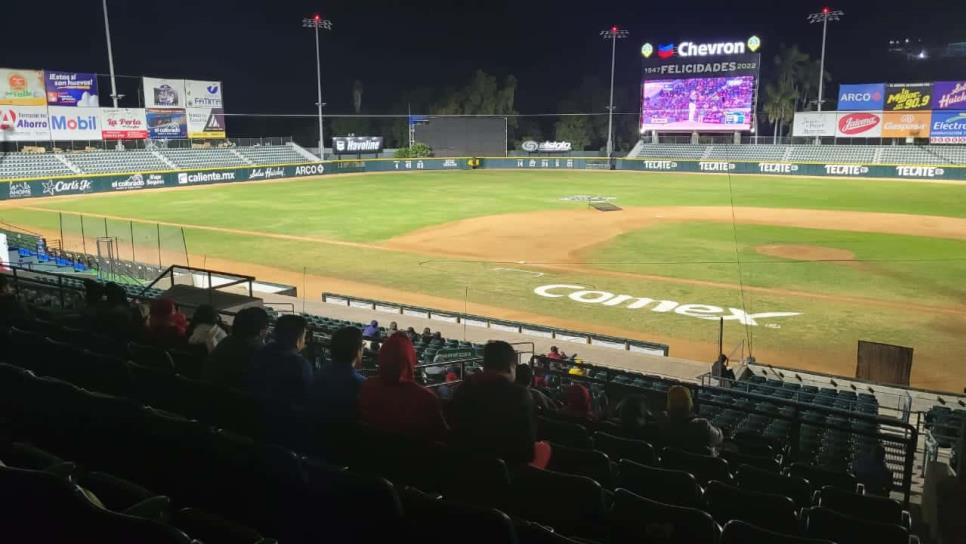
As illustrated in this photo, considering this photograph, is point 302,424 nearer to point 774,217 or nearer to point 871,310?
point 871,310

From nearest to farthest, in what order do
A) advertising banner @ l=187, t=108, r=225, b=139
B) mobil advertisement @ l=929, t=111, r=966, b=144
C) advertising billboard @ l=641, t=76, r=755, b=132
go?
mobil advertisement @ l=929, t=111, r=966, b=144
advertising banner @ l=187, t=108, r=225, b=139
advertising billboard @ l=641, t=76, r=755, b=132

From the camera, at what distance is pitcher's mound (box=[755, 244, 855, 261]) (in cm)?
2862

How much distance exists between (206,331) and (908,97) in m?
77.1

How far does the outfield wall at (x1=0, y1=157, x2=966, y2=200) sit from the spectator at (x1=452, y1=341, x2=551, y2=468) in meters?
42.4

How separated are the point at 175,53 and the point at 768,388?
87872 millimetres

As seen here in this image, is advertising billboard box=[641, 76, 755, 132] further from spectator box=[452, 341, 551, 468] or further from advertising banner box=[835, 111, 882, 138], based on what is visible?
spectator box=[452, 341, 551, 468]

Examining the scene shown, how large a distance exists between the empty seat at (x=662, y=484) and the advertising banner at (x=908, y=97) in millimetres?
76791

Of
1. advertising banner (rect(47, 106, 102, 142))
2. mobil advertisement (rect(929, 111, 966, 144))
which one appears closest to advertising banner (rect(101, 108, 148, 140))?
advertising banner (rect(47, 106, 102, 142))

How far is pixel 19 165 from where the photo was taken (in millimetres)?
52312

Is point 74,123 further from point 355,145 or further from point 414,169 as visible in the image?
point 414,169

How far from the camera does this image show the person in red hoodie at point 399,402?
179 inches

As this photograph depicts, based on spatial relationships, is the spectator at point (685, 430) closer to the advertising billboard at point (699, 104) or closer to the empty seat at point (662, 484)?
the empty seat at point (662, 484)

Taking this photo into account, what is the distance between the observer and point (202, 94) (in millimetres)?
68000

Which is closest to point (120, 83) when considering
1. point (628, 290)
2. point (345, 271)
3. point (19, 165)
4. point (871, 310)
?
point (19, 165)
